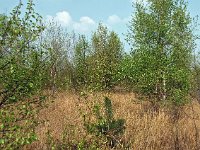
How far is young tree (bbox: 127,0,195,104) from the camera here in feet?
53.2

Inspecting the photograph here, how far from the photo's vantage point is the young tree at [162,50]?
1622 cm

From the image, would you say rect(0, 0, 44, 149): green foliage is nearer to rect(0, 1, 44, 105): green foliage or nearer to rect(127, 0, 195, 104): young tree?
rect(0, 1, 44, 105): green foliage

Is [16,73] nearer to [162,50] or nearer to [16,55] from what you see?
[16,55]

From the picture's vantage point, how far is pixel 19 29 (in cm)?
529

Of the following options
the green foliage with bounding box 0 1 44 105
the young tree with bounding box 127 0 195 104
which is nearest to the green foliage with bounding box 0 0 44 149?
the green foliage with bounding box 0 1 44 105

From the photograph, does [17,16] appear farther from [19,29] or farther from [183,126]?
[183,126]

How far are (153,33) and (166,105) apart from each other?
529cm

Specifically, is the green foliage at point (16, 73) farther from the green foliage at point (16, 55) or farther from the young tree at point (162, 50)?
the young tree at point (162, 50)

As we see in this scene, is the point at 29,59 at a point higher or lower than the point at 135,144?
higher

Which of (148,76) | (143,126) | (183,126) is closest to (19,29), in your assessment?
(143,126)

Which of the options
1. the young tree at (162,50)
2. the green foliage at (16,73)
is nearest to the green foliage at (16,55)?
the green foliage at (16,73)

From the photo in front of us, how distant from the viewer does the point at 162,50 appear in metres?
17.4

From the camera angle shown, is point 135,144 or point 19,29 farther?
point 135,144

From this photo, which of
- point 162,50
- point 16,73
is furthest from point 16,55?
point 162,50
